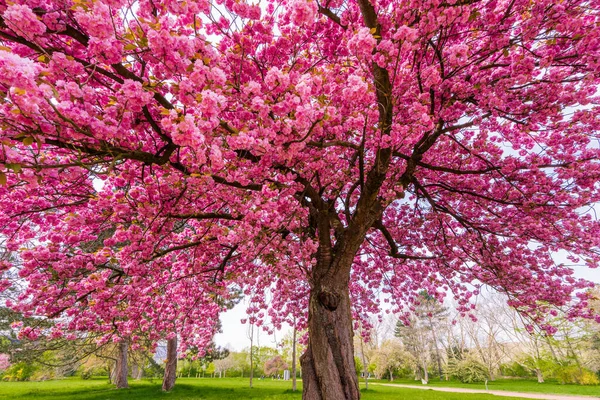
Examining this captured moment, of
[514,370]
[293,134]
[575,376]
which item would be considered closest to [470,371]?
[575,376]

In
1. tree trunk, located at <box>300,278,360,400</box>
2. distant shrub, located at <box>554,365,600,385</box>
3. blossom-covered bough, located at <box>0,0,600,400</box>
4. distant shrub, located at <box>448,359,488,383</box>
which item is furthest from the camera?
distant shrub, located at <box>448,359,488,383</box>

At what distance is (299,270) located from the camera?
245 inches

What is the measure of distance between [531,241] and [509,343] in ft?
112

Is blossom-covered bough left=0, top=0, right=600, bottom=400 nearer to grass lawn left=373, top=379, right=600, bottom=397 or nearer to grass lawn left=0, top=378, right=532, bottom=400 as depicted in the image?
grass lawn left=0, top=378, right=532, bottom=400

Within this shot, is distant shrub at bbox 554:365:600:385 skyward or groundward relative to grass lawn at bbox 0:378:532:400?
groundward

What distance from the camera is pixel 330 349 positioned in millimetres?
4672

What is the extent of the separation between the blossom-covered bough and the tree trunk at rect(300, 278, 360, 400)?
→ 1.3 inches

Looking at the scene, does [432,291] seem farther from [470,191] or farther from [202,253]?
[202,253]

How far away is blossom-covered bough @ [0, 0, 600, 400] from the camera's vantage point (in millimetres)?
2875

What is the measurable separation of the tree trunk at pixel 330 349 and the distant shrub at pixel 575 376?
103ft

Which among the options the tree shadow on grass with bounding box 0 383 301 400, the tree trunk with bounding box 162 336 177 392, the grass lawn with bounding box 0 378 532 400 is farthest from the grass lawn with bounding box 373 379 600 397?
the tree trunk with bounding box 162 336 177 392

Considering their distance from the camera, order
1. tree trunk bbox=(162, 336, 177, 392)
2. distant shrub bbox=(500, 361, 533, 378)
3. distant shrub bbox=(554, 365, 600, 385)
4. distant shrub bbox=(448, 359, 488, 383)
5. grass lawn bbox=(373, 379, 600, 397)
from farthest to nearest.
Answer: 1. distant shrub bbox=(500, 361, 533, 378)
2. distant shrub bbox=(448, 359, 488, 383)
3. distant shrub bbox=(554, 365, 600, 385)
4. grass lawn bbox=(373, 379, 600, 397)
5. tree trunk bbox=(162, 336, 177, 392)

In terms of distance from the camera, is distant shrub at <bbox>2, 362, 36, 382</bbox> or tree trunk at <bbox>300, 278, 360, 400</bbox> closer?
tree trunk at <bbox>300, 278, 360, 400</bbox>

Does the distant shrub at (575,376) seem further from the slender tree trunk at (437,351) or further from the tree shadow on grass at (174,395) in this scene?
the tree shadow on grass at (174,395)
